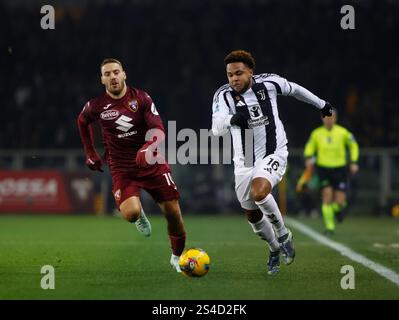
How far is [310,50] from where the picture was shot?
82.5 ft

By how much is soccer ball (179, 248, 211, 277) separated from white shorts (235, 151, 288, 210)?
3.09 ft

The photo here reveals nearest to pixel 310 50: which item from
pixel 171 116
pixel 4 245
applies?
pixel 171 116

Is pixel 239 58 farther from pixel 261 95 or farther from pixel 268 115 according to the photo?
pixel 268 115

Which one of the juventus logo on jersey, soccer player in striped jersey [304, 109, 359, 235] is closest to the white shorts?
the juventus logo on jersey

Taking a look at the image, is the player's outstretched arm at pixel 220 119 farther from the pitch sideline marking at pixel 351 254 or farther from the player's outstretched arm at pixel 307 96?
the pitch sideline marking at pixel 351 254

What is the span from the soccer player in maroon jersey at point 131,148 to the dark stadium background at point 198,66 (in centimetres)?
1374

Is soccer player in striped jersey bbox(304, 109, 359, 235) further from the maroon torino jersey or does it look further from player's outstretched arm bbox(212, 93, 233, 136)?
player's outstretched arm bbox(212, 93, 233, 136)

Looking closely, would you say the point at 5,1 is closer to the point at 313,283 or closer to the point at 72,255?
the point at 72,255

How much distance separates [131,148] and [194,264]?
60.1 inches

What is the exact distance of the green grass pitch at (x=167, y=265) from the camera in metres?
6.81

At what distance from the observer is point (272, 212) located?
27.3ft

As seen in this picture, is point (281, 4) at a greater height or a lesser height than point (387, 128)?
greater

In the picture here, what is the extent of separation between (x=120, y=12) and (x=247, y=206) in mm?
19991

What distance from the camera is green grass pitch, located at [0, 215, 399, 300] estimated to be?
681cm
